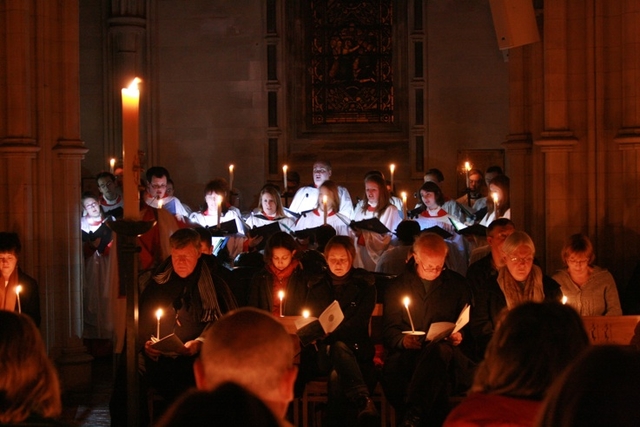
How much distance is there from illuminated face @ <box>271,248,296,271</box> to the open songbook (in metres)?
1.10

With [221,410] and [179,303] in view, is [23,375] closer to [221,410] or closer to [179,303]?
[221,410]

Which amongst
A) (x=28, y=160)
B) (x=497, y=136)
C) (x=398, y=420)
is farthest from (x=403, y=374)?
(x=497, y=136)

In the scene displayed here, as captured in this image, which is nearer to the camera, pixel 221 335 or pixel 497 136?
pixel 221 335

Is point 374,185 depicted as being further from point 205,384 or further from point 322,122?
point 205,384

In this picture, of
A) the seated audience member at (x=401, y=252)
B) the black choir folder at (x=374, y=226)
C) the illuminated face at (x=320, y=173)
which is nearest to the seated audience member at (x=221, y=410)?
the seated audience member at (x=401, y=252)

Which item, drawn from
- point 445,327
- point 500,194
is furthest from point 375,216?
point 445,327

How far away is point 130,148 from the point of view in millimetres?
4473

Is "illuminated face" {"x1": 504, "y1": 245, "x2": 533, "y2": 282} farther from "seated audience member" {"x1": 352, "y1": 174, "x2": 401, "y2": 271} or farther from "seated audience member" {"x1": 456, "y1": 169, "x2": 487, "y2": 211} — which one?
"seated audience member" {"x1": 456, "y1": 169, "x2": 487, "y2": 211}

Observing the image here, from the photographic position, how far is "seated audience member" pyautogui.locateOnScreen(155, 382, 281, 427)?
1814mm

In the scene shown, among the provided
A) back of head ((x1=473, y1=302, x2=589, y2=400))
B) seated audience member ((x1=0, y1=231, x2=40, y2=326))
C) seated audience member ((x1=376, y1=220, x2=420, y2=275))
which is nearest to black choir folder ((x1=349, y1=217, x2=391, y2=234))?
seated audience member ((x1=376, y1=220, x2=420, y2=275))

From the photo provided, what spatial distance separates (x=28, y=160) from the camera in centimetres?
773

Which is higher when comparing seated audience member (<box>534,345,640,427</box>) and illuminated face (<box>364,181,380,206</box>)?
illuminated face (<box>364,181,380,206</box>)

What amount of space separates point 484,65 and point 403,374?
8507 millimetres

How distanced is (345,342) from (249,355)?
13.4 ft
